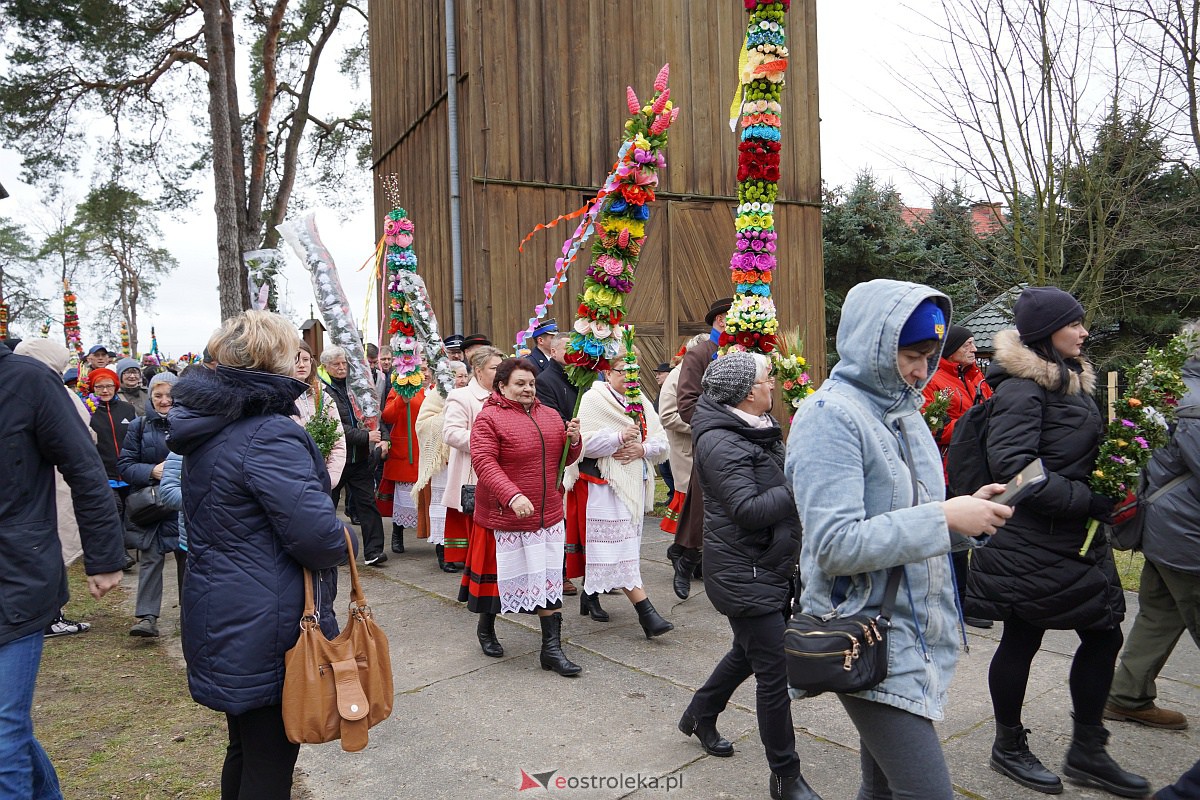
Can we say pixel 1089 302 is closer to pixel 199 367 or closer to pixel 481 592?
pixel 481 592

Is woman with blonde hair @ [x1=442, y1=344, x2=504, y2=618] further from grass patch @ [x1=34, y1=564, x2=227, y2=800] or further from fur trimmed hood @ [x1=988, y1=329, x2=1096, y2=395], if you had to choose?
fur trimmed hood @ [x1=988, y1=329, x2=1096, y2=395]

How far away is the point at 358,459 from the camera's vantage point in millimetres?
8172

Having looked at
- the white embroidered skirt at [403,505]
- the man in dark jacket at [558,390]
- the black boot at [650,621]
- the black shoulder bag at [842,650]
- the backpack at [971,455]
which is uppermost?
the man in dark jacket at [558,390]

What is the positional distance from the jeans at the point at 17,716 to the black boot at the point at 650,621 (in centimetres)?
352

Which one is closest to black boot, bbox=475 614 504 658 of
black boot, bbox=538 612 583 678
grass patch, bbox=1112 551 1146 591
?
black boot, bbox=538 612 583 678

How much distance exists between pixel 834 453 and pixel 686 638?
3.74 meters

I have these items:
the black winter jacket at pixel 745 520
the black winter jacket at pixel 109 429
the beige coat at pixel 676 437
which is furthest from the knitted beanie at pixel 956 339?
the black winter jacket at pixel 109 429

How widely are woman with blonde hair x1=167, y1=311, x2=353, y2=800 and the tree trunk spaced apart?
51.3 ft

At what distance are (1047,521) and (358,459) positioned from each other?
6.27 meters

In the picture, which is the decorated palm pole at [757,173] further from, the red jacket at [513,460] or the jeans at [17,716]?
the jeans at [17,716]

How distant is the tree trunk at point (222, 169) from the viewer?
56.5 ft

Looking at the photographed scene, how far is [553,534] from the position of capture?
5383 millimetres

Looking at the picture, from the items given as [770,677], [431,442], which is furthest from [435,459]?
[770,677]

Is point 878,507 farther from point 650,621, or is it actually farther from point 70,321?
point 70,321
